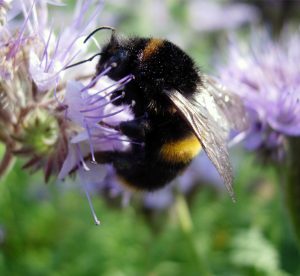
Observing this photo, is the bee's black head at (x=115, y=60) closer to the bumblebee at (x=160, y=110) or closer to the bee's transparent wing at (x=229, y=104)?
the bumblebee at (x=160, y=110)

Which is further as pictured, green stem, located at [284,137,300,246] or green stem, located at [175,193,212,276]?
green stem, located at [175,193,212,276]

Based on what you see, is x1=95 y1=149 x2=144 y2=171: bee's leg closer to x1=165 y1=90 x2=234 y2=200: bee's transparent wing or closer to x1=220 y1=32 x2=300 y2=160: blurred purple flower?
x1=165 y1=90 x2=234 y2=200: bee's transparent wing

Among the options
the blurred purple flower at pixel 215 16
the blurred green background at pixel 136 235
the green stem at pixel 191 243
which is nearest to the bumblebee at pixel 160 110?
the blurred green background at pixel 136 235

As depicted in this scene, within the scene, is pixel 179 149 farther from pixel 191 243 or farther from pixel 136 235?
pixel 136 235

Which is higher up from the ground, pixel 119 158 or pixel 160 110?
pixel 160 110

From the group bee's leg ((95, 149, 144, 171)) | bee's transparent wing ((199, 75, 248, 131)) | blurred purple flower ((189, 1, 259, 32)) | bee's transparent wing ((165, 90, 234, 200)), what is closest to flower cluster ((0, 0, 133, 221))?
bee's leg ((95, 149, 144, 171))

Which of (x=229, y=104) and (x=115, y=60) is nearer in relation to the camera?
(x=115, y=60)

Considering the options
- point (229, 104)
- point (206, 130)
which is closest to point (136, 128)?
point (206, 130)
